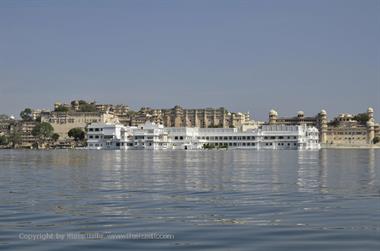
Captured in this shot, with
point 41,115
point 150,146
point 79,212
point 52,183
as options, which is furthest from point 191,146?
point 79,212

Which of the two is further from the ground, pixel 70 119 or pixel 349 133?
pixel 70 119

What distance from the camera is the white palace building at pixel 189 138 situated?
325 feet

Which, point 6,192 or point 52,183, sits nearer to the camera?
point 6,192

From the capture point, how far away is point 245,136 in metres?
102

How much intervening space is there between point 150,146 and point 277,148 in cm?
1890

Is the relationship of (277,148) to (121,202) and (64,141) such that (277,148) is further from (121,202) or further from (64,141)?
(121,202)

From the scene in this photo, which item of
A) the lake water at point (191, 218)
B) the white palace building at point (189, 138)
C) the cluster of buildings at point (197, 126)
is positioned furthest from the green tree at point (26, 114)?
the lake water at point (191, 218)

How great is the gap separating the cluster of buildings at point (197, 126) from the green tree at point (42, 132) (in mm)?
2273

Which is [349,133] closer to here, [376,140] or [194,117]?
[376,140]

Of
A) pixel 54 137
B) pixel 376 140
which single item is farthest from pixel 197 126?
pixel 376 140

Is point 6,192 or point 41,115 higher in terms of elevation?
point 41,115

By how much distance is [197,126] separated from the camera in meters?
130

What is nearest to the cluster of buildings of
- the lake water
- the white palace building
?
the white palace building

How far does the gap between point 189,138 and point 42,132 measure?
29823 mm
